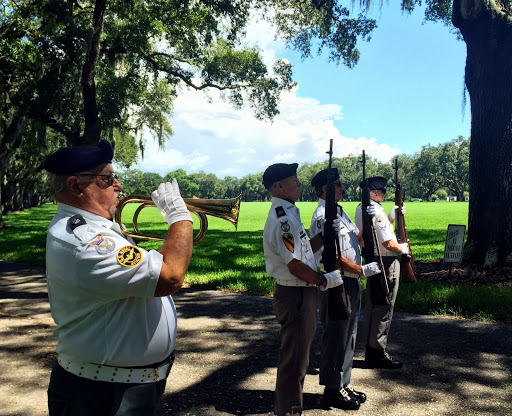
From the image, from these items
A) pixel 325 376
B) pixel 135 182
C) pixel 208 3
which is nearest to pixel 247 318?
pixel 325 376

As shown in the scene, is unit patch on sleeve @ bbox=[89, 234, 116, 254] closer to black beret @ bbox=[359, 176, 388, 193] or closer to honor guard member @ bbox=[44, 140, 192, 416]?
honor guard member @ bbox=[44, 140, 192, 416]

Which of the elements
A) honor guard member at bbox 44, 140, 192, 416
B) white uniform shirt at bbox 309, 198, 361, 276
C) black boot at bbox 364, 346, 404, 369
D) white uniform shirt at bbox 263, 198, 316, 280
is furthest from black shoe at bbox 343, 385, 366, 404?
honor guard member at bbox 44, 140, 192, 416

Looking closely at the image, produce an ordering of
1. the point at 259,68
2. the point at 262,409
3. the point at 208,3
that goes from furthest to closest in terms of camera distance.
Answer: the point at 259,68 < the point at 208,3 < the point at 262,409

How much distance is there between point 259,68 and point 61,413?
18970 mm

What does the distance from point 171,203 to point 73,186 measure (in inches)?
17.3

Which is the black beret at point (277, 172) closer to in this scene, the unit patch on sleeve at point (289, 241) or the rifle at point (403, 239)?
the unit patch on sleeve at point (289, 241)

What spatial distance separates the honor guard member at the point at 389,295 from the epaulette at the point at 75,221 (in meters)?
3.28

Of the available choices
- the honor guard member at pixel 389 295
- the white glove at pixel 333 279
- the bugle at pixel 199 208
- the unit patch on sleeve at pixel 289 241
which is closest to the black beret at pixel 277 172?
the bugle at pixel 199 208

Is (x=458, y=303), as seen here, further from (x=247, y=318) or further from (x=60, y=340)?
(x=60, y=340)

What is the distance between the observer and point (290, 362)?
337 cm

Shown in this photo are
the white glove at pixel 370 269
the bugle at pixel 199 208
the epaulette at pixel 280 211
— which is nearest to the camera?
the bugle at pixel 199 208

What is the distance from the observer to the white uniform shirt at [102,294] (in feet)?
5.84

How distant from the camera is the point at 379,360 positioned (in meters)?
4.68

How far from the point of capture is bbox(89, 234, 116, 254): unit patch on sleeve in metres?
1.79
